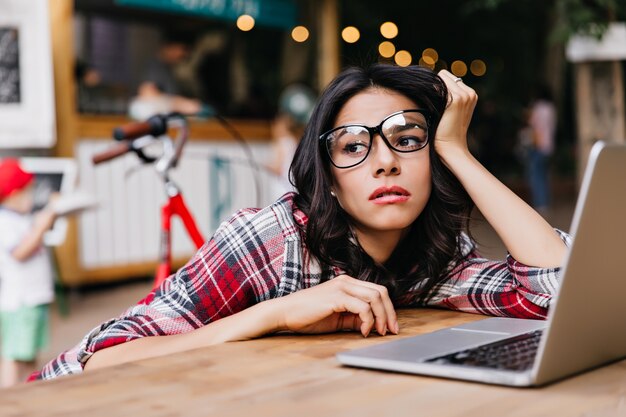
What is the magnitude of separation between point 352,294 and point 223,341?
0.23 m

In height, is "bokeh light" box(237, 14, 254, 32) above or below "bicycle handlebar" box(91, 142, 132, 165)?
above

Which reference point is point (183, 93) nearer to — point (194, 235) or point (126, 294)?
point (126, 294)

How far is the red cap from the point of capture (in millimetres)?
4363

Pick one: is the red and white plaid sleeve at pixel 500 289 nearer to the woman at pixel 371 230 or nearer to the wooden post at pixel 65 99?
the woman at pixel 371 230

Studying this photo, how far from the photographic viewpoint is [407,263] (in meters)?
2.04

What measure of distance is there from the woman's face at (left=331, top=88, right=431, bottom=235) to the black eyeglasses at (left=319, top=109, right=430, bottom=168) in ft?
0.04

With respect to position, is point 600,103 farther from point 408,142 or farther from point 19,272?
point 408,142

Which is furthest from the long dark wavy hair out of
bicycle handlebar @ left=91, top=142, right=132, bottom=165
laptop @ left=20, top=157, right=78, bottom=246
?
laptop @ left=20, top=157, right=78, bottom=246

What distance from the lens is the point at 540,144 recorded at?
13.4 metres

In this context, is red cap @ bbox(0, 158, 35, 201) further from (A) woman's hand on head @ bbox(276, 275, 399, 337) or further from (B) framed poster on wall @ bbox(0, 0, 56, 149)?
(A) woman's hand on head @ bbox(276, 275, 399, 337)

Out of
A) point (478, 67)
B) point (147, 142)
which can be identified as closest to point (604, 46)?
point (147, 142)

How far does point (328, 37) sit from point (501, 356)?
8380 mm

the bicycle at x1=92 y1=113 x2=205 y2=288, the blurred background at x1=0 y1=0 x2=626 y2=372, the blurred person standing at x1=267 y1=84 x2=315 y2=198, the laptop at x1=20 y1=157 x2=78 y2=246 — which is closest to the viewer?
the bicycle at x1=92 y1=113 x2=205 y2=288

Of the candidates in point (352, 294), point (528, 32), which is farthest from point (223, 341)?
point (528, 32)
